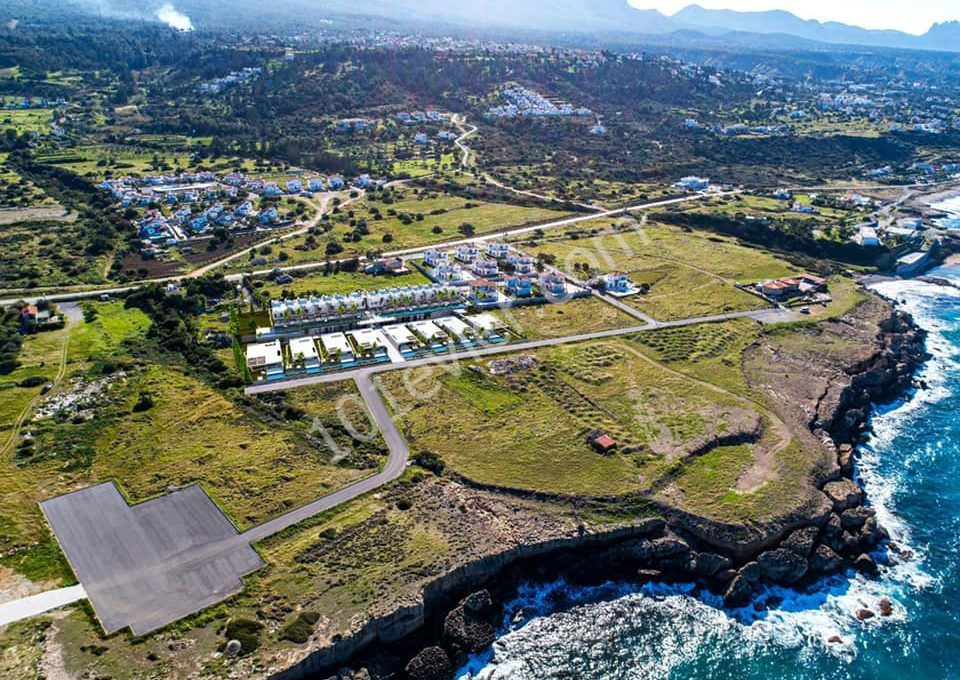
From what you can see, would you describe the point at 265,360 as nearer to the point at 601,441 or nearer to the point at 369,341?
the point at 369,341

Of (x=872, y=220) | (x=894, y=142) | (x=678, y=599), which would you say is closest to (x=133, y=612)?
(x=678, y=599)

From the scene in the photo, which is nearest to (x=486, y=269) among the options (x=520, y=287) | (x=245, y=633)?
(x=520, y=287)

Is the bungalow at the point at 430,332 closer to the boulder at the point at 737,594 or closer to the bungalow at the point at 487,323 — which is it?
the bungalow at the point at 487,323

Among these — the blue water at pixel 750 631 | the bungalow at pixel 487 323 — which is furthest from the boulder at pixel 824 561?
the bungalow at pixel 487 323

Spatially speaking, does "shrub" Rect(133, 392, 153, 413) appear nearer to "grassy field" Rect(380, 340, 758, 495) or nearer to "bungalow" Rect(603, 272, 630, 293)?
"grassy field" Rect(380, 340, 758, 495)

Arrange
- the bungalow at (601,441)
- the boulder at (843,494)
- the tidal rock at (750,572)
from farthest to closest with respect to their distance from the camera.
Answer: the bungalow at (601,441) → the boulder at (843,494) → the tidal rock at (750,572)

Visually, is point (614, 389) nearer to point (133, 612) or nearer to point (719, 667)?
point (719, 667)
